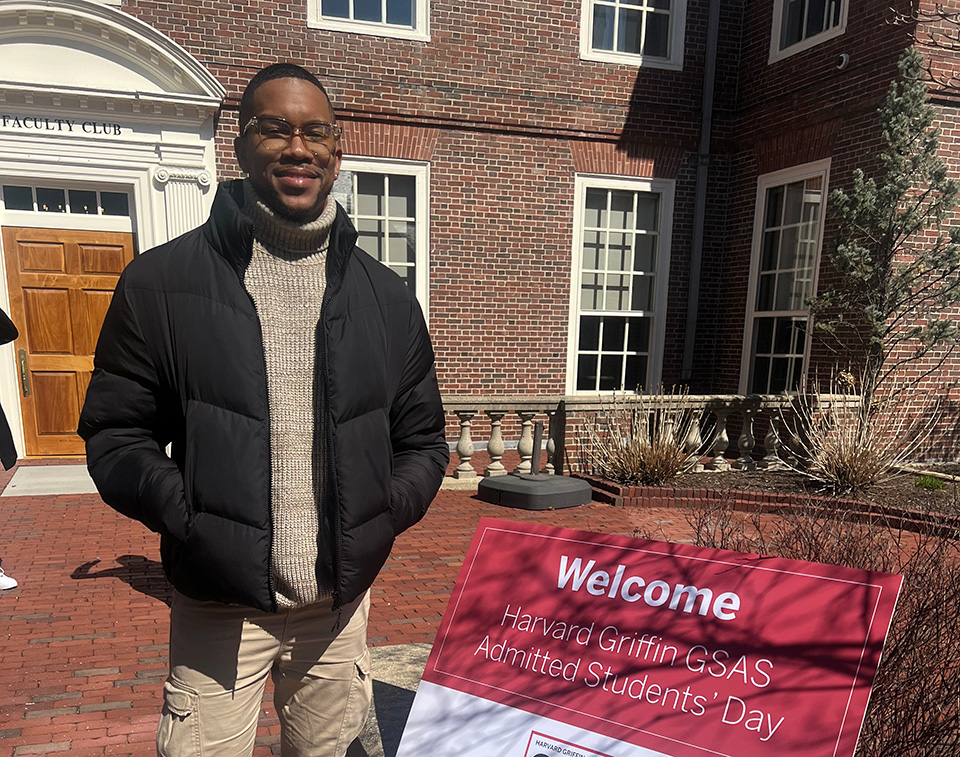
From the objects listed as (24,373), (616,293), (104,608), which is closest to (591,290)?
(616,293)

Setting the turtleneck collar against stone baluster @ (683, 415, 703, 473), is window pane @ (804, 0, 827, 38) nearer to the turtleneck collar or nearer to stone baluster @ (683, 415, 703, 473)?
stone baluster @ (683, 415, 703, 473)

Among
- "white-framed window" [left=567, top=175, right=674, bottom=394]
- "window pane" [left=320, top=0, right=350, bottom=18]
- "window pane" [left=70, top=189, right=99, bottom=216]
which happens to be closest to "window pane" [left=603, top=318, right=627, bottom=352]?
"white-framed window" [left=567, top=175, right=674, bottom=394]

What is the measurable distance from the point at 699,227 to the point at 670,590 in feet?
27.6

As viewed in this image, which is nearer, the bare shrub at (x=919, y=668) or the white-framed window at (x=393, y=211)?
the bare shrub at (x=919, y=668)

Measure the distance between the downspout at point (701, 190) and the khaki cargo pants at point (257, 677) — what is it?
8.31 metres

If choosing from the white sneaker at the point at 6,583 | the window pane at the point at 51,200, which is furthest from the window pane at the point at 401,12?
the white sneaker at the point at 6,583

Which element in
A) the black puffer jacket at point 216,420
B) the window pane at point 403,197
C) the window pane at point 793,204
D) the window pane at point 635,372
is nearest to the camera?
the black puffer jacket at point 216,420

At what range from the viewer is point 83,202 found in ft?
23.1

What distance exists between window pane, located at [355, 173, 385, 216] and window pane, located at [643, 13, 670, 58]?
4.16 metres

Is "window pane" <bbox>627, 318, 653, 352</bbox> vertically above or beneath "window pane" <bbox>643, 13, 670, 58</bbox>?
beneath

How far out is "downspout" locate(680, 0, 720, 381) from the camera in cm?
861

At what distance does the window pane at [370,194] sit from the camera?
783cm

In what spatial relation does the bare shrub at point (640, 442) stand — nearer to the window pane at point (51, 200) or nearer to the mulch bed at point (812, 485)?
the mulch bed at point (812, 485)

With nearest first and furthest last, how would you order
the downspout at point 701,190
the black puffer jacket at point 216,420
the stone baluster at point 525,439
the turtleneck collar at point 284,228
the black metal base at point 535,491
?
the black puffer jacket at point 216,420 → the turtleneck collar at point 284,228 → the black metal base at point 535,491 → the stone baluster at point 525,439 → the downspout at point 701,190
